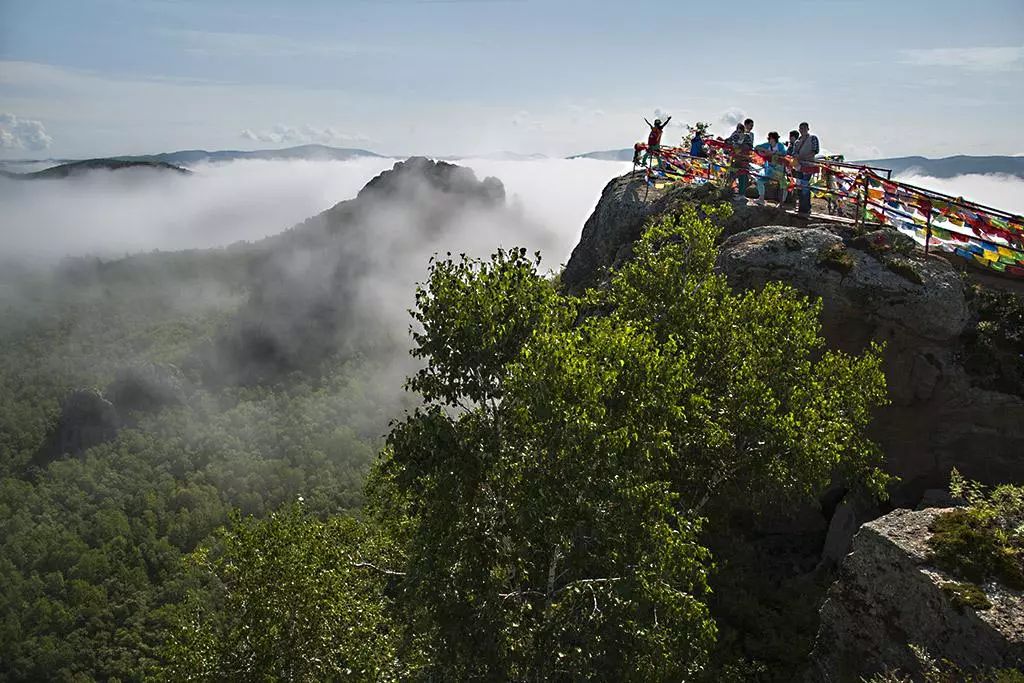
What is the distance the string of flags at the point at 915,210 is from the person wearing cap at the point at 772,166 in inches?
1.9

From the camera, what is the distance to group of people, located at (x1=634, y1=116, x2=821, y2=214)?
30312 mm

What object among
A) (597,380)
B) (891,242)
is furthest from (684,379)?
(891,242)

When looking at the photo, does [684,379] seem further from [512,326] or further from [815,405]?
[815,405]

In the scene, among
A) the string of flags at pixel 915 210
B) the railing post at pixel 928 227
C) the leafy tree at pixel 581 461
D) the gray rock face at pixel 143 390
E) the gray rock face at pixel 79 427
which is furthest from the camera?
the gray rock face at pixel 143 390

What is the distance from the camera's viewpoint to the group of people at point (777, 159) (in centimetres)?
3031

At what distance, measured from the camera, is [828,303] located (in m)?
26.5

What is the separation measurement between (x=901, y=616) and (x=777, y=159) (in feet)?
74.4

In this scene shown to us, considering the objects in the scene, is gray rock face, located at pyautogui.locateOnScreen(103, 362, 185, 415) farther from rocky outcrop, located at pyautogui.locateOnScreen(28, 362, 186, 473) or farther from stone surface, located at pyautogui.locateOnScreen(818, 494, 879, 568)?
stone surface, located at pyautogui.locateOnScreen(818, 494, 879, 568)

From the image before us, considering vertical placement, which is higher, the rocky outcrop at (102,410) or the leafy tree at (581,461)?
the leafy tree at (581,461)

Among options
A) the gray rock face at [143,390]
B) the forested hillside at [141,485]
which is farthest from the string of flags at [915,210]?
the gray rock face at [143,390]

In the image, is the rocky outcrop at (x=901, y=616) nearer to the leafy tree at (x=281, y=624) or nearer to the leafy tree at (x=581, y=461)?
the leafy tree at (x=581, y=461)

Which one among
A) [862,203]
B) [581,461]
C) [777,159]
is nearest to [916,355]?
[862,203]

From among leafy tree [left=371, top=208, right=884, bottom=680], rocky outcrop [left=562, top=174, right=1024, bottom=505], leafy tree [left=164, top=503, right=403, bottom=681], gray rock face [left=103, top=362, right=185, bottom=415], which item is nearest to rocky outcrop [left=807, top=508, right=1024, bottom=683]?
leafy tree [left=371, top=208, right=884, bottom=680]

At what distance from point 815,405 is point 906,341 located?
33.9 feet
